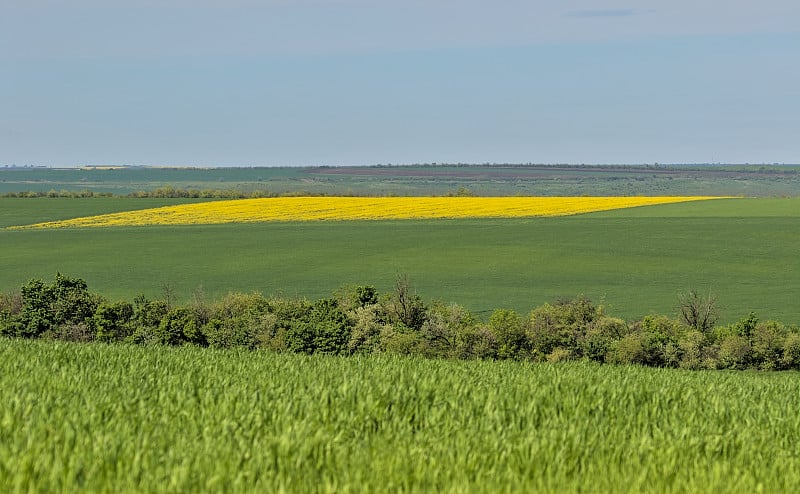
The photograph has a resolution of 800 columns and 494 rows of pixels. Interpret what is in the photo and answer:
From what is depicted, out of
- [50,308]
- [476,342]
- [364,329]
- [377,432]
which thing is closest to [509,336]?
[476,342]

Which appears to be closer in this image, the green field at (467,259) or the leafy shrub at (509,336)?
Answer: the leafy shrub at (509,336)

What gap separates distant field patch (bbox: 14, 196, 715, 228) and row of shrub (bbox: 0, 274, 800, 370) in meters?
55.7

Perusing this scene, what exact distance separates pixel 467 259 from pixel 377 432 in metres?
58.9

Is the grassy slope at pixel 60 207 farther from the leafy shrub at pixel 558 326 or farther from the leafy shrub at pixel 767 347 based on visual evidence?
the leafy shrub at pixel 767 347

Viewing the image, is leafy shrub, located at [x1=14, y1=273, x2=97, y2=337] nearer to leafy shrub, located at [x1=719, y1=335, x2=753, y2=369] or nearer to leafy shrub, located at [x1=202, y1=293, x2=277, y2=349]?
leafy shrub, located at [x1=202, y1=293, x2=277, y2=349]

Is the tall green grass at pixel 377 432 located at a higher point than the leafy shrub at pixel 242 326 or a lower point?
higher

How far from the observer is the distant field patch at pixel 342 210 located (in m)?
98.7

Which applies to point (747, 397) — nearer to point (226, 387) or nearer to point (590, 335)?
point (226, 387)

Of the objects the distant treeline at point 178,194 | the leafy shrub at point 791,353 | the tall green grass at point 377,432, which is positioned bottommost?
the leafy shrub at point 791,353

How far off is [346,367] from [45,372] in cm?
374

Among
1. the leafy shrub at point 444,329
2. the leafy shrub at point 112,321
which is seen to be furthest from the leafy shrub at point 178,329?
the leafy shrub at point 444,329

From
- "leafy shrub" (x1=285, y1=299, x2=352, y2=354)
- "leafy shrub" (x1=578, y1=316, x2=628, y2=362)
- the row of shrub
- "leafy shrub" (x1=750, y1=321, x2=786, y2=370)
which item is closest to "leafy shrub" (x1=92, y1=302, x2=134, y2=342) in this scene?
the row of shrub

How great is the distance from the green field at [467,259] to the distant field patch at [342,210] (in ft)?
23.4

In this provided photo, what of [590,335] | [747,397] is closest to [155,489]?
[747,397]
